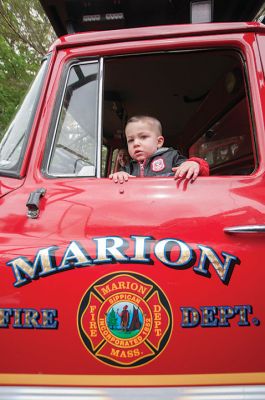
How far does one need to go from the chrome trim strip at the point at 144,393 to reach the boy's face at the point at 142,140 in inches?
41.6

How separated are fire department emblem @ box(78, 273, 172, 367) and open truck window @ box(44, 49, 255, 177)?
1.68 feet

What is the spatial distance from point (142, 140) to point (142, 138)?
13mm

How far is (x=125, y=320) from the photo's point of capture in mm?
1309

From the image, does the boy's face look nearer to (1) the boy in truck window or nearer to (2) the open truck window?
(1) the boy in truck window

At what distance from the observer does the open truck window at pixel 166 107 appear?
1.65 meters

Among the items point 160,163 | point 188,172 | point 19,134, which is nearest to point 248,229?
point 188,172

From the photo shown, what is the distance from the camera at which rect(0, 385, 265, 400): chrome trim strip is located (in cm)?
128

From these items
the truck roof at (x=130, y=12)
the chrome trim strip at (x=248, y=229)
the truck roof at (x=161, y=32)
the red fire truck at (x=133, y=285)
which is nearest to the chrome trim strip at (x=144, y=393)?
the red fire truck at (x=133, y=285)

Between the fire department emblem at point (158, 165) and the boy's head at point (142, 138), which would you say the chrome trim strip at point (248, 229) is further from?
the boy's head at point (142, 138)

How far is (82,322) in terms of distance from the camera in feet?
4.30

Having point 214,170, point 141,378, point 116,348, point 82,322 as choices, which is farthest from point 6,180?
point 214,170

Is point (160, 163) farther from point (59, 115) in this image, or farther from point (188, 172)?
point (59, 115)

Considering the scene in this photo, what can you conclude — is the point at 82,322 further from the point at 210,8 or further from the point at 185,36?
the point at 210,8

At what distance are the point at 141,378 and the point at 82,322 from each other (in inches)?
11.1
